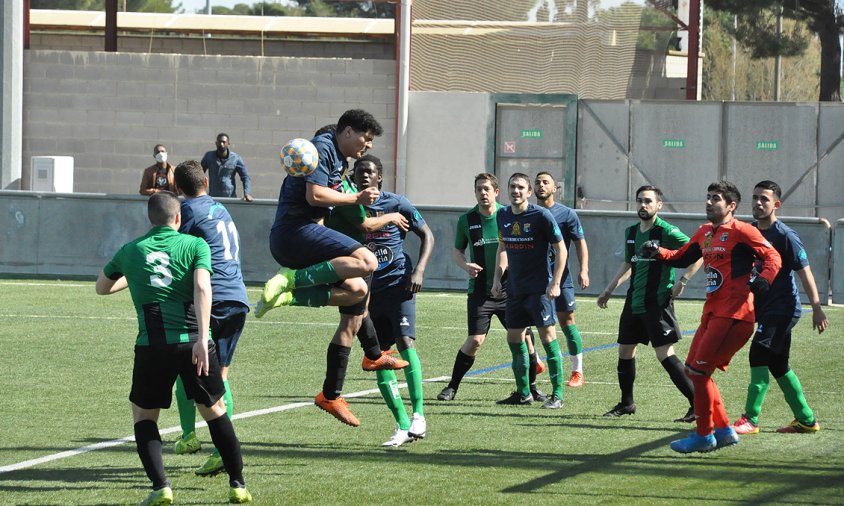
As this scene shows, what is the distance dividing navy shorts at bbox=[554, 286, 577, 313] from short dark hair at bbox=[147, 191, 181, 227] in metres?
5.92

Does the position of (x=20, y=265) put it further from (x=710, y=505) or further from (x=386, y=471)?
(x=710, y=505)

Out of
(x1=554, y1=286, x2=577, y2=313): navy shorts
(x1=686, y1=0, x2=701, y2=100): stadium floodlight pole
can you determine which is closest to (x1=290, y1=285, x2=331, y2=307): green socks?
(x1=554, y1=286, x2=577, y2=313): navy shorts

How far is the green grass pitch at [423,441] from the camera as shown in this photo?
752cm

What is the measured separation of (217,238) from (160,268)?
1447mm

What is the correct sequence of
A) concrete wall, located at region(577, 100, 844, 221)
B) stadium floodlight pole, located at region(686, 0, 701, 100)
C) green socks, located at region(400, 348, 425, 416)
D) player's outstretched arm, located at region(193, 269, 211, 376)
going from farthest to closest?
1. stadium floodlight pole, located at region(686, 0, 701, 100)
2. concrete wall, located at region(577, 100, 844, 221)
3. green socks, located at region(400, 348, 425, 416)
4. player's outstretched arm, located at region(193, 269, 211, 376)

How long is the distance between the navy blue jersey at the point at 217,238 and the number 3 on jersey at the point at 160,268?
1.29m

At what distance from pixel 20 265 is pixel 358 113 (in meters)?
15.3

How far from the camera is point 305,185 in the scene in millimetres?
8367

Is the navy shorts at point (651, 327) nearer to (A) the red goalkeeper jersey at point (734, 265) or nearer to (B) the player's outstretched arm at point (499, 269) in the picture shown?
(B) the player's outstretched arm at point (499, 269)

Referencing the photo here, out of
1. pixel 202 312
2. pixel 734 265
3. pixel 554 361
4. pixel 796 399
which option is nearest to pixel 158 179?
pixel 554 361

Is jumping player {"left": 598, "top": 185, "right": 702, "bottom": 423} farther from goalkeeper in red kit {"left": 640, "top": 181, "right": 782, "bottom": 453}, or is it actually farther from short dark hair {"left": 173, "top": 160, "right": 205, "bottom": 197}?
short dark hair {"left": 173, "top": 160, "right": 205, "bottom": 197}

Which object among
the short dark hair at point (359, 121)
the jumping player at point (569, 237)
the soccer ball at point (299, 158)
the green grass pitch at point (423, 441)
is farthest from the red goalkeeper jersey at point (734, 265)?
the jumping player at point (569, 237)

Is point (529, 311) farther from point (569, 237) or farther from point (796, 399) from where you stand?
point (796, 399)

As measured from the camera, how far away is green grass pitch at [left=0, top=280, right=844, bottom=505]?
7523 mm
